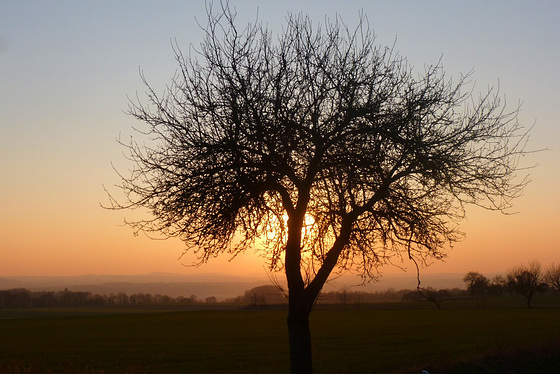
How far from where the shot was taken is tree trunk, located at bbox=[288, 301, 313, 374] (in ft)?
45.4

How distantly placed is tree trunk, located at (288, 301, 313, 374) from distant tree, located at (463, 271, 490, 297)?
457ft

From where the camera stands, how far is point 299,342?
13938 millimetres

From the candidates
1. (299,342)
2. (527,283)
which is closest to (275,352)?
(299,342)

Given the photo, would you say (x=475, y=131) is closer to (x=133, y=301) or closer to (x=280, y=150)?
(x=280, y=150)

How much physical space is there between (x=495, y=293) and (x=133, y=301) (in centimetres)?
10479

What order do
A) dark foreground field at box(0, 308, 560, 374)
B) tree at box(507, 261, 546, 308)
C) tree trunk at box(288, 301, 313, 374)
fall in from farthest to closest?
tree at box(507, 261, 546, 308)
dark foreground field at box(0, 308, 560, 374)
tree trunk at box(288, 301, 313, 374)

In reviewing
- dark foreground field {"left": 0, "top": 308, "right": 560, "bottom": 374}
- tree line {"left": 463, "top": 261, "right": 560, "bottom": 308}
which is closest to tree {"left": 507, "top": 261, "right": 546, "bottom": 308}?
tree line {"left": 463, "top": 261, "right": 560, "bottom": 308}

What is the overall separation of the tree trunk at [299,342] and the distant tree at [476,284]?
457ft

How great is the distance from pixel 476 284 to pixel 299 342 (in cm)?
14894

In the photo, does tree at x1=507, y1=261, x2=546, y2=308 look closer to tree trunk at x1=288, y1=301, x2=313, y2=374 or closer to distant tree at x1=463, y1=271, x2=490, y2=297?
distant tree at x1=463, y1=271, x2=490, y2=297

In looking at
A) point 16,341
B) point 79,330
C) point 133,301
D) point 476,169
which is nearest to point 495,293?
point 133,301

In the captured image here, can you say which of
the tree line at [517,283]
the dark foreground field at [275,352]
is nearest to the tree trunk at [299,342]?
the dark foreground field at [275,352]

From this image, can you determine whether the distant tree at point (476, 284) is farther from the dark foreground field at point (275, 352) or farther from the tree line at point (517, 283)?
the dark foreground field at point (275, 352)

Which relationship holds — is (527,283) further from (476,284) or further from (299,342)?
(299,342)
